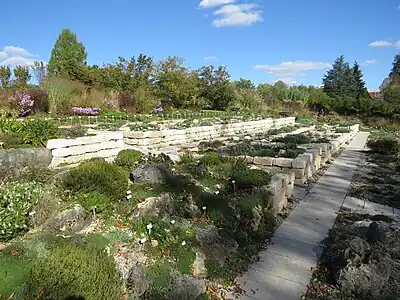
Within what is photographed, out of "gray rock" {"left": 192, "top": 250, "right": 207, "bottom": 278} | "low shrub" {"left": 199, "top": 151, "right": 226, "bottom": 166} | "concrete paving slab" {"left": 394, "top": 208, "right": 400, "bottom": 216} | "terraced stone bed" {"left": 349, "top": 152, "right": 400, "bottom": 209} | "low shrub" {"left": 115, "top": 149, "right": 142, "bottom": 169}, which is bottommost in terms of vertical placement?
"concrete paving slab" {"left": 394, "top": 208, "right": 400, "bottom": 216}

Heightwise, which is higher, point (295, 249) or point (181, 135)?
point (181, 135)

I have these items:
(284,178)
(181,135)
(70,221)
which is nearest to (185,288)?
(70,221)

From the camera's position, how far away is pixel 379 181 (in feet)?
23.3

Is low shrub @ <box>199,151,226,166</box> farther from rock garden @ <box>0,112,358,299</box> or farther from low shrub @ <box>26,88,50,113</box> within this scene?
low shrub @ <box>26,88,50,113</box>

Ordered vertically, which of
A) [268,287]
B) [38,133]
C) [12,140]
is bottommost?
[268,287]

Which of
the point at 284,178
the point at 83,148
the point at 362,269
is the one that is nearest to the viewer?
the point at 362,269

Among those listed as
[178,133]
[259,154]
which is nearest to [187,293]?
[259,154]

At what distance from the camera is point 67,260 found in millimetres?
2203

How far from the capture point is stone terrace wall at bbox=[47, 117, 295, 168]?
19.2ft

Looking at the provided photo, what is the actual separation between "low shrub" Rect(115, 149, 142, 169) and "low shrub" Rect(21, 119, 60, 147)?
1412mm

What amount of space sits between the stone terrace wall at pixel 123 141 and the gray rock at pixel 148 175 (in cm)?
180

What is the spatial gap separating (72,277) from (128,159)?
3.70 metres

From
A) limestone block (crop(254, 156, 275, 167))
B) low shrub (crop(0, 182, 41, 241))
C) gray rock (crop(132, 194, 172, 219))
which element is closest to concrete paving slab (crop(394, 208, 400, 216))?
limestone block (crop(254, 156, 275, 167))

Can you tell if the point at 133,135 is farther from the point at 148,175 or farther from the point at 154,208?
the point at 154,208
